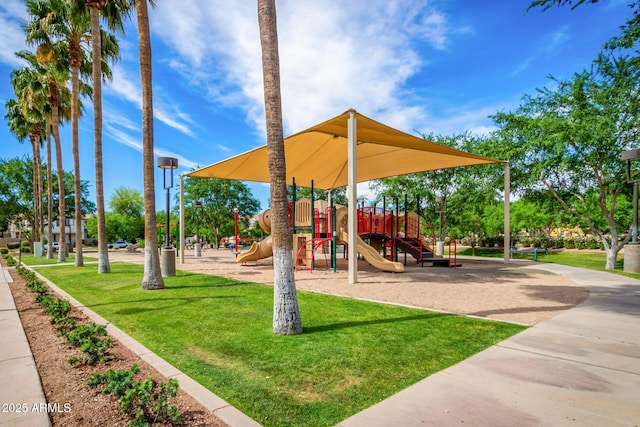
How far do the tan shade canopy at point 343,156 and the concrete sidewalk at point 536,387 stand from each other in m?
8.05

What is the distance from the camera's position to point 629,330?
5.45 metres

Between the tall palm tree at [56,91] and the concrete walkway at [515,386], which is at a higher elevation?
the tall palm tree at [56,91]

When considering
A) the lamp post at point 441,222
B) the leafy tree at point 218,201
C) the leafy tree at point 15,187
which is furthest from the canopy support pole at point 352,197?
the leafy tree at point 15,187

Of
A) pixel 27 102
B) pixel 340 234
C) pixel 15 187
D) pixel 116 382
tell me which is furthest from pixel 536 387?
pixel 15 187

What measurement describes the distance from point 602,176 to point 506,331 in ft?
48.8

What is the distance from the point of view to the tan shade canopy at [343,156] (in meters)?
12.5

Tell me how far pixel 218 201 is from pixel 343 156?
24539 millimetres

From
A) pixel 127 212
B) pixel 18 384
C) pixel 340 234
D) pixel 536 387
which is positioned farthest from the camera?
pixel 127 212

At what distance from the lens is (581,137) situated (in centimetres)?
1472

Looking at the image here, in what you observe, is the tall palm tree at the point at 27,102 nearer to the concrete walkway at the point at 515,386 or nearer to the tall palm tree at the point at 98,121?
the tall palm tree at the point at 98,121

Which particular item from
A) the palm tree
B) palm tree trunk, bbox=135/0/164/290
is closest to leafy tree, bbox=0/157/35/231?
palm tree trunk, bbox=135/0/164/290

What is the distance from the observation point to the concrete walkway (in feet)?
9.49

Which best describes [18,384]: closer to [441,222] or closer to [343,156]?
[343,156]

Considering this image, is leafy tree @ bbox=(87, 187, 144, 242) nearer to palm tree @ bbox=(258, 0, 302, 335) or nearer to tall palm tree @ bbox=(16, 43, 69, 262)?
tall palm tree @ bbox=(16, 43, 69, 262)
